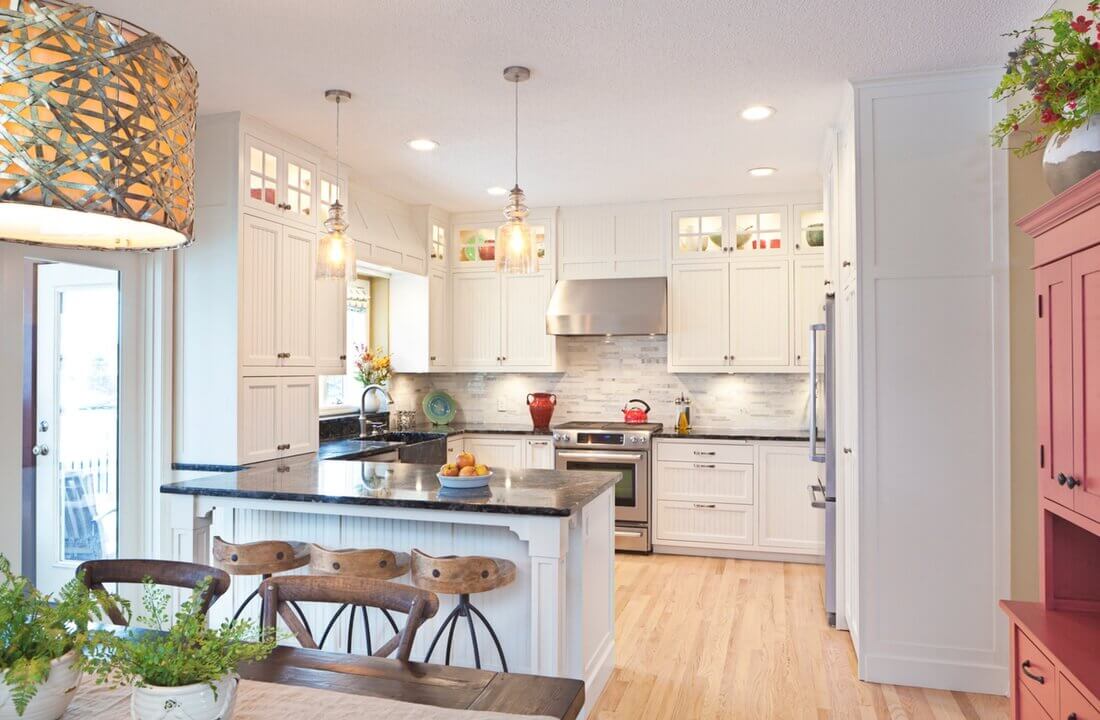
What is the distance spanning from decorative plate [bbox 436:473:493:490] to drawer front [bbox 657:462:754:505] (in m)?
2.85

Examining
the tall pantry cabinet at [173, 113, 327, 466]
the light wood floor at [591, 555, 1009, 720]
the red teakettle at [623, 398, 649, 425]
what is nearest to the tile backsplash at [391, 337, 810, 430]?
the red teakettle at [623, 398, 649, 425]

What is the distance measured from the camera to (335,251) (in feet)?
10.4

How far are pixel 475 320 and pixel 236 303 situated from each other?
273 cm

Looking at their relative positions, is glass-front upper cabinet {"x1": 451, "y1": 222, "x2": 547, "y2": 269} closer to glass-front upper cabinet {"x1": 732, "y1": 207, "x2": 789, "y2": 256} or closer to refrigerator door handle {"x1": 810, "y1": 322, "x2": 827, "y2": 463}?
glass-front upper cabinet {"x1": 732, "y1": 207, "x2": 789, "y2": 256}

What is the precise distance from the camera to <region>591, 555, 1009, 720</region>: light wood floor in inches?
118

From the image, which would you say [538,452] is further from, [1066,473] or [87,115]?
[87,115]

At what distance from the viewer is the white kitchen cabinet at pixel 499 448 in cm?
585

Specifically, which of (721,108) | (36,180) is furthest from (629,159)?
(36,180)

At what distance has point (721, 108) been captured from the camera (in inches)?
144

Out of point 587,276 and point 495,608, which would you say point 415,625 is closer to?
point 495,608

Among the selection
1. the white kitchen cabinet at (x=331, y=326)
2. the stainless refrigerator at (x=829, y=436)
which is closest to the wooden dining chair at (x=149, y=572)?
the white kitchen cabinet at (x=331, y=326)

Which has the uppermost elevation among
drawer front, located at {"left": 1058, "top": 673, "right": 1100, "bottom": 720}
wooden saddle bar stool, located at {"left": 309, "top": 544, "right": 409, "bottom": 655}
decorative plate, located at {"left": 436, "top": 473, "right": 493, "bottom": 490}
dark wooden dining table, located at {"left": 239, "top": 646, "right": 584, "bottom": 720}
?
decorative plate, located at {"left": 436, "top": 473, "right": 493, "bottom": 490}

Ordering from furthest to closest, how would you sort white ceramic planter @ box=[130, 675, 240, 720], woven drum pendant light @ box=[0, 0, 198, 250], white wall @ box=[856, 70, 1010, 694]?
white wall @ box=[856, 70, 1010, 694], white ceramic planter @ box=[130, 675, 240, 720], woven drum pendant light @ box=[0, 0, 198, 250]

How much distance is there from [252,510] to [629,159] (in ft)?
9.65
